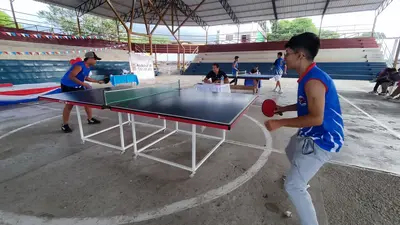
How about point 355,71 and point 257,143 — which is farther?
point 355,71

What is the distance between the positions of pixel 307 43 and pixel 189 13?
20.6 m

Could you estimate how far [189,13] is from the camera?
19.5m

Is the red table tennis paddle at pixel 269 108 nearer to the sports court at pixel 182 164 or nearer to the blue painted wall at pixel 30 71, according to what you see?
the sports court at pixel 182 164

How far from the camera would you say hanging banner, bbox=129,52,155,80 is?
39.3 feet

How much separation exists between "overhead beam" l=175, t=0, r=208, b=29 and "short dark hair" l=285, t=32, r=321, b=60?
17.8 m

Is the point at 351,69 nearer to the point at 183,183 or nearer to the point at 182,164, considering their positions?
the point at 182,164

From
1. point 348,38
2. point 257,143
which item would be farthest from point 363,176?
point 348,38

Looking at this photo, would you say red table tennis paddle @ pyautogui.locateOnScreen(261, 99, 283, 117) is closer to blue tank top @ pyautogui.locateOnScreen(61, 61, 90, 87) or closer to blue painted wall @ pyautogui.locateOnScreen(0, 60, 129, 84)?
blue tank top @ pyautogui.locateOnScreen(61, 61, 90, 87)

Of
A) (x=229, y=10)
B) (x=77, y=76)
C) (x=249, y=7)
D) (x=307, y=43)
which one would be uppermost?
(x=249, y=7)

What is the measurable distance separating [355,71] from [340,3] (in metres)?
5.96

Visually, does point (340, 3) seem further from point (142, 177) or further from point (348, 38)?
point (142, 177)

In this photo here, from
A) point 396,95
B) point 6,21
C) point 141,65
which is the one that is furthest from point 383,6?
point 6,21

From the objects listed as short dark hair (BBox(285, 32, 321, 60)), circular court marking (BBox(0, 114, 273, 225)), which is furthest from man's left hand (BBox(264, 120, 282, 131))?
circular court marking (BBox(0, 114, 273, 225))

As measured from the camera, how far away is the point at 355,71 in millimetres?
16844
